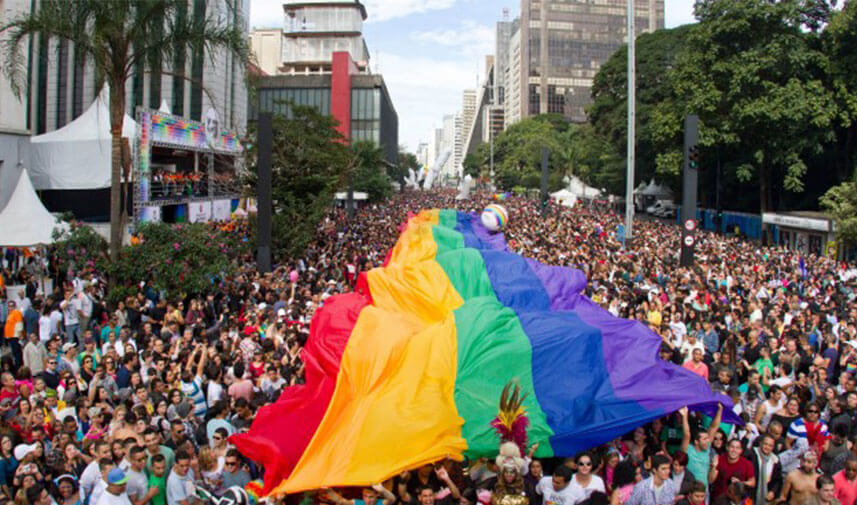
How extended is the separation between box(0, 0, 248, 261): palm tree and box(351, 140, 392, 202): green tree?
28.8m

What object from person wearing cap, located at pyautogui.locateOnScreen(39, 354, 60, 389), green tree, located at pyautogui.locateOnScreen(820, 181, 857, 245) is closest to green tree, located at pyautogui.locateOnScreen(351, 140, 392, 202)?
green tree, located at pyautogui.locateOnScreen(820, 181, 857, 245)

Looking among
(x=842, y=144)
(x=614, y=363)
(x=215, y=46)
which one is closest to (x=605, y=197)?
(x=842, y=144)

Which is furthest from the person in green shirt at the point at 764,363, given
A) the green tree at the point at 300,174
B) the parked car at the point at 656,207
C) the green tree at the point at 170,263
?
the parked car at the point at 656,207

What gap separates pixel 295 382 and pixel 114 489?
12.2 ft

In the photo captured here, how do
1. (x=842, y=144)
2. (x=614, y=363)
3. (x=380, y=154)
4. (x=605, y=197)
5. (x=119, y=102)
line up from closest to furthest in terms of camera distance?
→ (x=614, y=363), (x=119, y=102), (x=842, y=144), (x=380, y=154), (x=605, y=197)

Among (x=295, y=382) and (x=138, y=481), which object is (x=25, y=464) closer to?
(x=138, y=481)

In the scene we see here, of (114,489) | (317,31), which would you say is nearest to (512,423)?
(114,489)

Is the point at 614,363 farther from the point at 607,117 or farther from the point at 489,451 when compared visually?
the point at 607,117

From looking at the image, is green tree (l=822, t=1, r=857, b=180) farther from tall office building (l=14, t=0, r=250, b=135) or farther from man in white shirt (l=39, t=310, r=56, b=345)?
man in white shirt (l=39, t=310, r=56, b=345)

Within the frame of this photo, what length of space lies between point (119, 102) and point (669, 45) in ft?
126

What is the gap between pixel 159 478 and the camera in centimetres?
624

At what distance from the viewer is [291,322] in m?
12.5

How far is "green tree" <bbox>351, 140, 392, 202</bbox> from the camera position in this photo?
47500 mm

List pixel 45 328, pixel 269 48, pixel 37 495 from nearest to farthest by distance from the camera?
pixel 37 495 < pixel 45 328 < pixel 269 48
